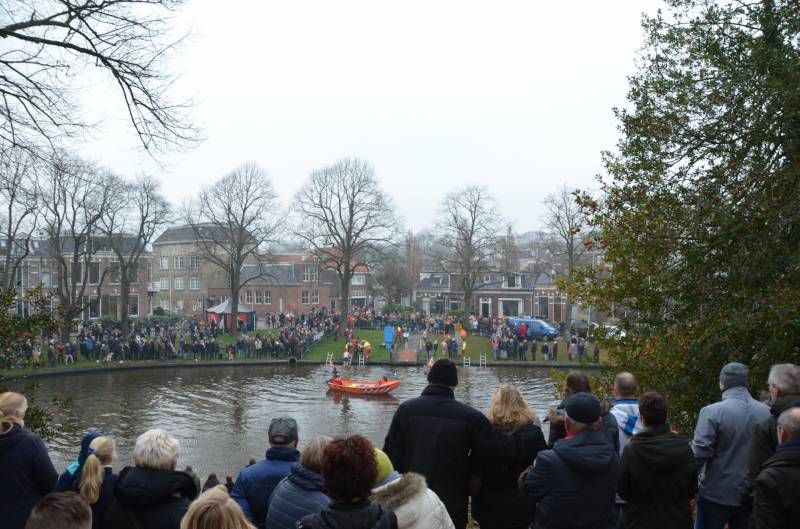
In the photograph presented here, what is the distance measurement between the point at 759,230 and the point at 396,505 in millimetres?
9037

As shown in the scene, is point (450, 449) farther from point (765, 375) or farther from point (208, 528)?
point (765, 375)

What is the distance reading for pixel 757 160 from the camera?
37.8ft

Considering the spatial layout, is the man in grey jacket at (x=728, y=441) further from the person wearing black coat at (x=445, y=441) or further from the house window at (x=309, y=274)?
the house window at (x=309, y=274)

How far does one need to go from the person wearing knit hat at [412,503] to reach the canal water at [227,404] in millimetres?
15671

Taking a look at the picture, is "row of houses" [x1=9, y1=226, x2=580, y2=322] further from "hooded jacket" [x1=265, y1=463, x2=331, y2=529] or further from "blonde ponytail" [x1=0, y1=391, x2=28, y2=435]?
"hooded jacket" [x1=265, y1=463, x2=331, y2=529]

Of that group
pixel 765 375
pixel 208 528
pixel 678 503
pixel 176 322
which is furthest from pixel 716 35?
pixel 176 322

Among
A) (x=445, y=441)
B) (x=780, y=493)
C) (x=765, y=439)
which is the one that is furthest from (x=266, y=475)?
(x=765, y=439)

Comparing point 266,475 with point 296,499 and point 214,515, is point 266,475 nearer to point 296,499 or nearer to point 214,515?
point 296,499

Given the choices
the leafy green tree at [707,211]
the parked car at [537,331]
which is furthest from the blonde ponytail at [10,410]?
the parked car at [537,331]

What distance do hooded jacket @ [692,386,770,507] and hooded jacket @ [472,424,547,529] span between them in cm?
161

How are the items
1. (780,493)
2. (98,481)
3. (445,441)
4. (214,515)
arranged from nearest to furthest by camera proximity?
(214,515)
(780,493)
(98,481)
(445,441)

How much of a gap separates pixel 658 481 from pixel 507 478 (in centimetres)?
112

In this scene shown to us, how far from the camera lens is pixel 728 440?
5.86 metres

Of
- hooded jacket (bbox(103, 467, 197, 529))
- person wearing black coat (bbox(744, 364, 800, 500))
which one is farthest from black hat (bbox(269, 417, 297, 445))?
person wearing black coat (bbox(744, 364, 800, 500))
